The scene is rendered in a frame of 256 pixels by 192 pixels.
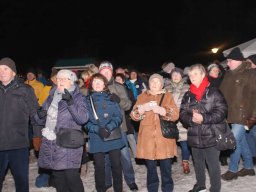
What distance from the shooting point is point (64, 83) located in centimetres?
523

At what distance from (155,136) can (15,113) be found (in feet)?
6.56

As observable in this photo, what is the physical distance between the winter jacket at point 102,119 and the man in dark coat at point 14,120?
0.82 metres

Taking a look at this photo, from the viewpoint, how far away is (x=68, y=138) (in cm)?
504

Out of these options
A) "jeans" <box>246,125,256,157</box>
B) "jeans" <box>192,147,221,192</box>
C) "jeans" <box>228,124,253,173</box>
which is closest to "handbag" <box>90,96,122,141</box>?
"jeans" <box>192,147,221,192</box>

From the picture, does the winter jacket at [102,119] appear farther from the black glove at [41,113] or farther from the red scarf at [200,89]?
the red scarf at [200,89]

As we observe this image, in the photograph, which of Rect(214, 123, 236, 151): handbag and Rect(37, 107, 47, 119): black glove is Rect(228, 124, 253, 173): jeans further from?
Rect(37, 107, 47, 119): black glove

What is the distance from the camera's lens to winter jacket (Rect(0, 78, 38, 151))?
5230mm

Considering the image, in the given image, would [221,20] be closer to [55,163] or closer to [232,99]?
[232,99]

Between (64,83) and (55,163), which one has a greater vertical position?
(64,83)

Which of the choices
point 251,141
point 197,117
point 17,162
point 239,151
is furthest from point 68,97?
point 251,141

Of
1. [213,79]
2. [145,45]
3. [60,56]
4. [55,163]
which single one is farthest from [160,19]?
[55,163]

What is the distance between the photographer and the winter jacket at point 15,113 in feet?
17.2

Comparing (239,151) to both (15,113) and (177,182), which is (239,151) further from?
(15,113)

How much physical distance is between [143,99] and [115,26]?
150ft
